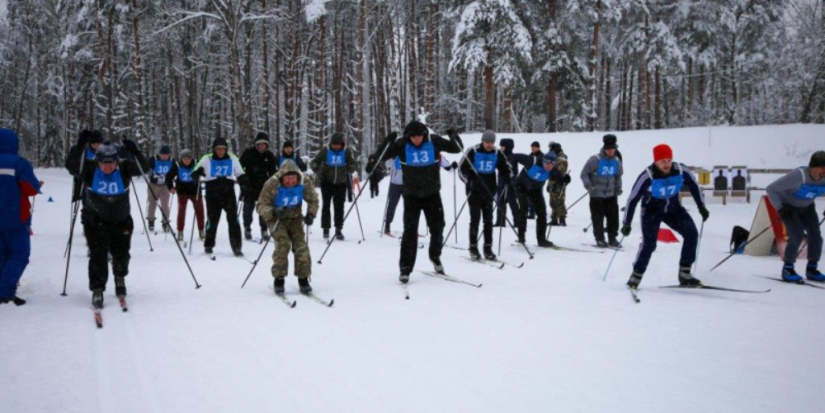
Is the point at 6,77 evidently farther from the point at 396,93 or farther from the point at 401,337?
the point at 401,337

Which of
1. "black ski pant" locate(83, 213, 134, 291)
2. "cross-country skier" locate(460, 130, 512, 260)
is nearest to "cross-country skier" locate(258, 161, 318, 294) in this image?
"black ski pant" locate(83, 213, 134, 291)

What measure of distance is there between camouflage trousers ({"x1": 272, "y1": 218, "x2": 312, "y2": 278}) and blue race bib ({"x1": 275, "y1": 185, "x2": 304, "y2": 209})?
18 centimetres

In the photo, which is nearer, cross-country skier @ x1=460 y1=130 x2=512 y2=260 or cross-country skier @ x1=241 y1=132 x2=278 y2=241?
cross-country skier @ x1=460 y1=130 x2=512 y2=260

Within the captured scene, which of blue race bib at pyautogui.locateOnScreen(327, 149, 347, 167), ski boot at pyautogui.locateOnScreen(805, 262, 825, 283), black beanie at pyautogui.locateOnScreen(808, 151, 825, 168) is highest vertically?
blue race bib at pyautogui.locateOnScreen(327, 149, 347, 167)

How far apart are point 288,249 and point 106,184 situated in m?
2.10

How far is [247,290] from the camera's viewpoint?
6.55 meters

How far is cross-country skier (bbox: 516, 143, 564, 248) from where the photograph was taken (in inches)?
394

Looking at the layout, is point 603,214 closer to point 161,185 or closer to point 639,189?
→ point 639,189

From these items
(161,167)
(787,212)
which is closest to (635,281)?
(787,212)

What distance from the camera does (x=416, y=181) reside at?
700 cm

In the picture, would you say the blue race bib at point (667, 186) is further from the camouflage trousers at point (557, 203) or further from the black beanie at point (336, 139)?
the camouflage trousers at point (557, 203)

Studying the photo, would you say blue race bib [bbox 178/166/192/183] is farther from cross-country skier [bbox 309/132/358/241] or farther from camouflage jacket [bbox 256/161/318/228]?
camouflage jacket [bbox 256/161/318/228]

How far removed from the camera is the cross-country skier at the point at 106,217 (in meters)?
5.74

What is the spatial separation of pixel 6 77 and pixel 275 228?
1897 inches
